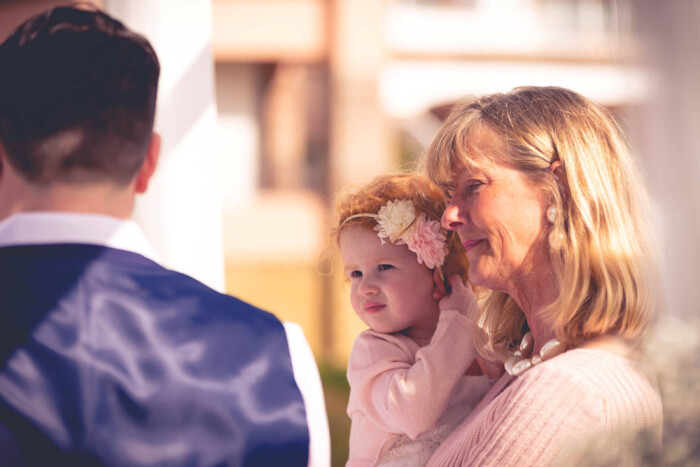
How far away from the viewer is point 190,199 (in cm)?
209

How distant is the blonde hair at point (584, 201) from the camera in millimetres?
1887

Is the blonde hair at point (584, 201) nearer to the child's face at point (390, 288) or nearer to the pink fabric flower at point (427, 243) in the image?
the pink fabric flower at point (427, 243)

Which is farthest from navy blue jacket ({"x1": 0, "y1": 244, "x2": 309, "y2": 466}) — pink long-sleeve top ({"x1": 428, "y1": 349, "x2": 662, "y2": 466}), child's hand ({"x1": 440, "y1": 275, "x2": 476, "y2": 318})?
child's hand ({"x1": 440, "y1": 275, "x2": 476, "y2": 318})

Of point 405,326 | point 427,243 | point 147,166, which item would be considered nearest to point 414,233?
point 427,243

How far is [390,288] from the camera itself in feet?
7.41

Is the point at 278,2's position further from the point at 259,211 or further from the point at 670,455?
the point at 670,455

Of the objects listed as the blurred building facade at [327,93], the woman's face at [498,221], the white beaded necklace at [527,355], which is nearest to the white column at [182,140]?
the woman's face at [498,221]

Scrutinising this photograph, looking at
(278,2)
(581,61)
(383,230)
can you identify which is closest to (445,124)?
(383,230)

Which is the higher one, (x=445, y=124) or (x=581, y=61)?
(x=581, y=61)

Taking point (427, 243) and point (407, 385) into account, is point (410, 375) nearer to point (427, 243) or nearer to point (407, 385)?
point (407, 385)

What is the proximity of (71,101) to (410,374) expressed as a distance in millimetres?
1075

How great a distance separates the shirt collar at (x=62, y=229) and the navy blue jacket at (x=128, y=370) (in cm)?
2

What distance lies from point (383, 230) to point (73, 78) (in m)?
0.99

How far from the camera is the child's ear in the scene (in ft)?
7.59
